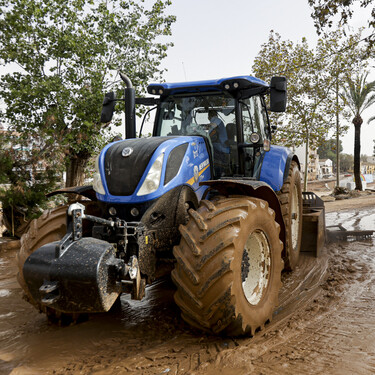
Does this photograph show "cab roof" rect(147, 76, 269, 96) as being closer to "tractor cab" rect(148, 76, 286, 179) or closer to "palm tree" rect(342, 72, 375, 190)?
"tractor cab" rect(148, 76, 286, 179)

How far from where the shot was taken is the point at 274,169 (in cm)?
535

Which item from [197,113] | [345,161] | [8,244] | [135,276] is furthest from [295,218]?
[345,161]

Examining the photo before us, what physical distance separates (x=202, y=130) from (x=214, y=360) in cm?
270

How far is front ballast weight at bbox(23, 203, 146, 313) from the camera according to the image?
2861 millimetres

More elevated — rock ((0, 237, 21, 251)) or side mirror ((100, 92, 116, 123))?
side mirror ((100, 92, 116, 123))

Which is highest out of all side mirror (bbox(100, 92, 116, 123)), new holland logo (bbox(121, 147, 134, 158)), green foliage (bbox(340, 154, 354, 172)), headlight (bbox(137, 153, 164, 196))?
side mirror (bbox(100, 92, 116, 123))

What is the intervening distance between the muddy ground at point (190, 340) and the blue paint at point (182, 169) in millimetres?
1301

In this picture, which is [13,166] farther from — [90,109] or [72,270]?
[72,270]

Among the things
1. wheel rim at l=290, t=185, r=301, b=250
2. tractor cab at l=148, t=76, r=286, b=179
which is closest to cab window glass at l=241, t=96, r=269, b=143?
tractor cab at l=148, t=76, r=286, b=179

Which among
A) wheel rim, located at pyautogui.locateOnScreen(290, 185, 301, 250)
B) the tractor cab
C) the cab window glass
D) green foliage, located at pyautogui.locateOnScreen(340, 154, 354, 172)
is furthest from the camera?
green foliage, located at pyautogui.locateOnScreen(340, 154, 354, 172)

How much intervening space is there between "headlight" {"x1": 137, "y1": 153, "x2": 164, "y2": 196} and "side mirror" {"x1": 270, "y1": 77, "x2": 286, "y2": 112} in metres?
1.82

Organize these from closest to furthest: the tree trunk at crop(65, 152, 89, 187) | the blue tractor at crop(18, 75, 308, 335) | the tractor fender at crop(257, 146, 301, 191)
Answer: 1. the blue tractor at crop(18, 75, 308, 335)
2. the tractor fender at crop(257, 146, 301, 191)
3. the tree trunk at crop(65, 152, 89, 187)

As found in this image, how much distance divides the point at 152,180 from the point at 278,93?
2.03 m

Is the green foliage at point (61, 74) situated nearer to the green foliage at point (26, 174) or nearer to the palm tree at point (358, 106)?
the green foliage at point (26, 174)
